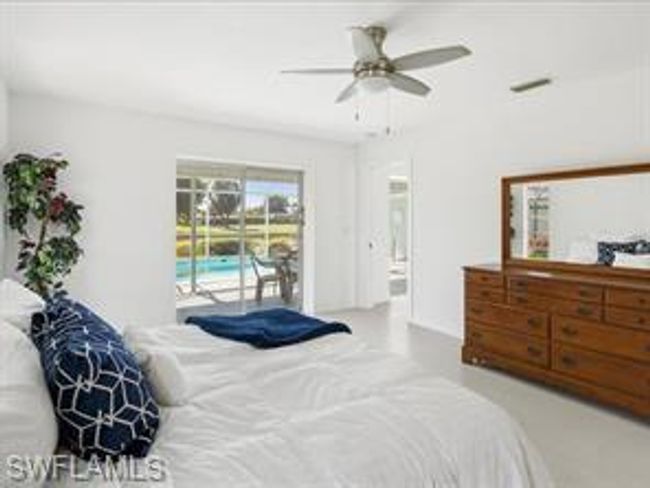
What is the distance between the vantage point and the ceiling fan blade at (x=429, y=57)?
2364 mm

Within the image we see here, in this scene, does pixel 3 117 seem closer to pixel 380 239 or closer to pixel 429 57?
pixel 429 57

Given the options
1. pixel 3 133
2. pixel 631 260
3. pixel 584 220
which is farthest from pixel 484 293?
pixel 3 133

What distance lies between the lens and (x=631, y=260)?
10.5 ft

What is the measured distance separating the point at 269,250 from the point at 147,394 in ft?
15.5

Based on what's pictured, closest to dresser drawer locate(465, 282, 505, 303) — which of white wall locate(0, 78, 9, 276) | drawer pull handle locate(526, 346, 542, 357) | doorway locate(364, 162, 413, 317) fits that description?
drawer pull handle locate(526, 346, 542, 357)

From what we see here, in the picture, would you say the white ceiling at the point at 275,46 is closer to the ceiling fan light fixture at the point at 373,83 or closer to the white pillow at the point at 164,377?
the ceiling fan light fixture at the point at 373,83

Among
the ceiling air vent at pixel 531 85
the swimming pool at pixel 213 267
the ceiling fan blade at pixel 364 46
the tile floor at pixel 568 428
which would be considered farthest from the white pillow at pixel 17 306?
the ceiling air vent at pixel 531 85

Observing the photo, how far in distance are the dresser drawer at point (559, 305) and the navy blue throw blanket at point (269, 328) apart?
171 cm

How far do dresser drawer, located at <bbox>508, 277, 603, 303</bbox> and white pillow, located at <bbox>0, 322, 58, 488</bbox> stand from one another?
318cm

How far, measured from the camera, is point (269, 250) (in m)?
6.13

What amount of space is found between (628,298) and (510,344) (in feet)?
3.28

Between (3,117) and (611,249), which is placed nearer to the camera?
(611,249)

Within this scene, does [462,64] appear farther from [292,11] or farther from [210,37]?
[210,37]

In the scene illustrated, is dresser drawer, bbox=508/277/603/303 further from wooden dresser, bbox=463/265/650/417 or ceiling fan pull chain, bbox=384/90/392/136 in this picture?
ceiling fan pull chain, bbox=384/90/392/136
